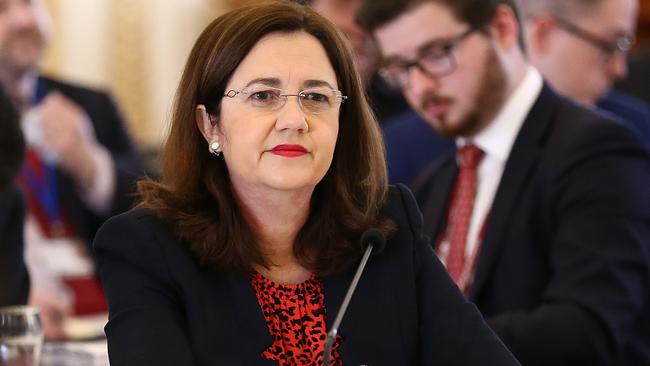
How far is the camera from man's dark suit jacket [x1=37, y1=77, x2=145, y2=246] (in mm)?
4078

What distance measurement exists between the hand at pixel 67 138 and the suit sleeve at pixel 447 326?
7.62 feet

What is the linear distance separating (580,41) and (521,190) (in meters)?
1.19

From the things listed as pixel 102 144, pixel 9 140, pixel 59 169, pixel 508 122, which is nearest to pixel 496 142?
pixel 508 122

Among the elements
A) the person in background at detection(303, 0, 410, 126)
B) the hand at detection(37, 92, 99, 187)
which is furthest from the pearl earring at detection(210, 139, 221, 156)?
the hand at detection(37, 92, 99, 187)

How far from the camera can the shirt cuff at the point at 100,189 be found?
13.4 feet

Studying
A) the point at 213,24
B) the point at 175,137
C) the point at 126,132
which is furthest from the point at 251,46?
the point at 126,132

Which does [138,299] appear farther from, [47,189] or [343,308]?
[47,189]

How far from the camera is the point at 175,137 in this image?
1.88 m

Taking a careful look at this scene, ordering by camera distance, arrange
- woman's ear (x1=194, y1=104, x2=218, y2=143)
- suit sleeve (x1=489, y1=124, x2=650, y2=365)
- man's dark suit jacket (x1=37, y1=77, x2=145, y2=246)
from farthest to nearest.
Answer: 1. man's dark suit jacket (x1=37, y1=77, x2=145, y2=246)
2. suit sleeve (x1=489, y1=124, x2=650, y2=365)
3. woman's ear (x1=194, y1=104, x2=218, y2=143)

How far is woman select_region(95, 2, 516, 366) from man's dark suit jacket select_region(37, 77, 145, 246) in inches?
90.3

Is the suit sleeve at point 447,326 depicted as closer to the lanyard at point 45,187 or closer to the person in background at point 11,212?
the person in background at point 11,212

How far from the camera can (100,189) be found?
161 inches

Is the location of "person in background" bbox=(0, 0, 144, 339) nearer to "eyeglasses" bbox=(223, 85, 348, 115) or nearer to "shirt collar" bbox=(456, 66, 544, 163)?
"shirt collar" bbox=(456, 66, 544, 163)

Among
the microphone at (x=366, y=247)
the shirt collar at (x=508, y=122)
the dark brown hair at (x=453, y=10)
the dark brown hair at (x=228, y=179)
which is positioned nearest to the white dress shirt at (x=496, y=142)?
the shirt collar at (x=508, y=122)
